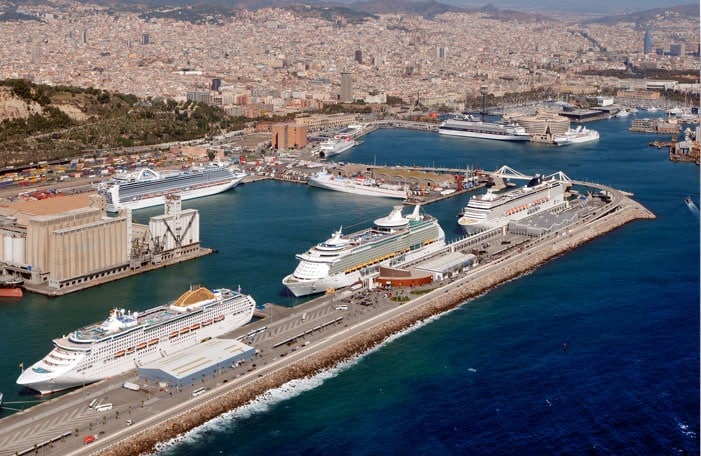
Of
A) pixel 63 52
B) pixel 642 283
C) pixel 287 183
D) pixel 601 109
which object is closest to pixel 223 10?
pixel 63 52

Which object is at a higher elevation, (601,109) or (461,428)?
(601,109)

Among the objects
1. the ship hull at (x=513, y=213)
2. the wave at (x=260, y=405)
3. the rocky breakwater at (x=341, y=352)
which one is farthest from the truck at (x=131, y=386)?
the ship hull at (x=513, y=213)

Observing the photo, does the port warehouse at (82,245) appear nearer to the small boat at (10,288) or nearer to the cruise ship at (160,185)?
the small boat at (10,288)

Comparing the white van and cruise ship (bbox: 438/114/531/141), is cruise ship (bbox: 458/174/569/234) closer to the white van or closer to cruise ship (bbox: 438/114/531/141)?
the white van

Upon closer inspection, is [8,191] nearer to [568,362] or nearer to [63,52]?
[568,362]

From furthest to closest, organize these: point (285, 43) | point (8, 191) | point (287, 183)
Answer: point (285, 43)
point (287, 183)
point (8, 191)

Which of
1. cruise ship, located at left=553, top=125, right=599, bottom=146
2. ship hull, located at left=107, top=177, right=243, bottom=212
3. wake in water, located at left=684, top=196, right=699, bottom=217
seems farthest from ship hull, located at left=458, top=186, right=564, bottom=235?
cruise ship, located at left=553, top=125, right=599, bottom=146
